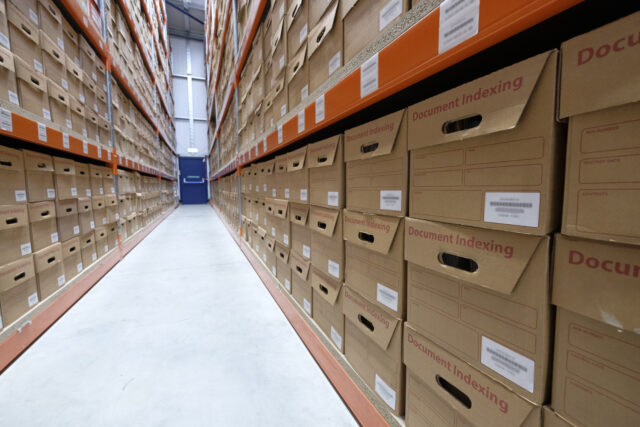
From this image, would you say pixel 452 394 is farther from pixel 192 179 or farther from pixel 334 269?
pixel 192 179

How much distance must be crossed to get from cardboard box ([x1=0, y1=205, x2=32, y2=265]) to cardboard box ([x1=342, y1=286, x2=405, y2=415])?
4.32ft

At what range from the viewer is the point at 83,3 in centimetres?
164

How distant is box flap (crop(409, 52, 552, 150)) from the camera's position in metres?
0.32

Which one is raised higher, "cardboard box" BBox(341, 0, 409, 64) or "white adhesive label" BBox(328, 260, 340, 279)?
"cardboard box" BBox(341, 0, 409, 64)

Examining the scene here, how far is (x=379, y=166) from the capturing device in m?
0.62

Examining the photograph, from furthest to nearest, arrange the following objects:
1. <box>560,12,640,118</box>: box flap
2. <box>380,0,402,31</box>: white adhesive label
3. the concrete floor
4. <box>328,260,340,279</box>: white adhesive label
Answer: <box>328,260,340,279</box>: white adhesive label, the concrete floor, <box>380,0,402,31</box>: white adhesive label, <box>560,12,640,118</box>: box flap

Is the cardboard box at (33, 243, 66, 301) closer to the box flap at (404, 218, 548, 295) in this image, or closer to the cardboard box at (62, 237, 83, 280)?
the cardboard box at (62, 237, 83, 280)

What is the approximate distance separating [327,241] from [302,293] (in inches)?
15.5

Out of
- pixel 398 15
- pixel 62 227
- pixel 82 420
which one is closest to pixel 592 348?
pixel 398 15

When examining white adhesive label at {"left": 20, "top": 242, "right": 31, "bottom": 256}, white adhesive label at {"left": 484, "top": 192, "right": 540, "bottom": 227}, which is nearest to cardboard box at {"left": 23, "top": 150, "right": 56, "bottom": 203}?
white adhesive label at {"left": 20, "top": 242, "right": 31, "bottom": 256}

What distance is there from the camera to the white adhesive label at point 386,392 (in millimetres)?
605

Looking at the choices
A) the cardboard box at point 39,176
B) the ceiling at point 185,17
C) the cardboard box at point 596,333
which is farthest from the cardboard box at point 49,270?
the ceiling at point 185,17

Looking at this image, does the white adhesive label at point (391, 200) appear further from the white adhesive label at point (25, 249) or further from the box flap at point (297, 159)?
the white adhesive label at point (25, 249)

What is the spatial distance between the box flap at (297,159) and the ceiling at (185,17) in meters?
8.57
